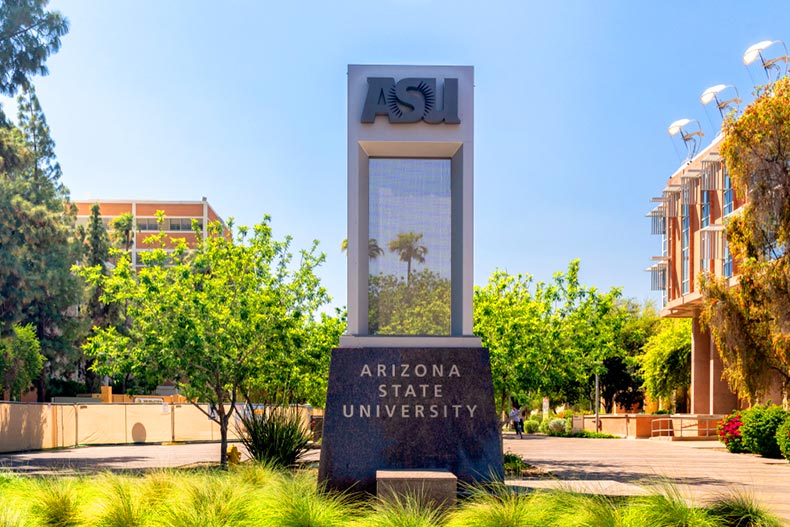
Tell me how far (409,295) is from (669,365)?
47886 mm

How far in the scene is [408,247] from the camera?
45.7 ft

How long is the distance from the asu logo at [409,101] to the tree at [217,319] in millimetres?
10919

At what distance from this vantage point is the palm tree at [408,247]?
546 inches

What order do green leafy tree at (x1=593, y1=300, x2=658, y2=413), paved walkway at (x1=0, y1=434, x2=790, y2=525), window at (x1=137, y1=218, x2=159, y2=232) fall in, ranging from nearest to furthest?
paved walkway at (x1=0, y1=434, x2=790, y2=525) < green leafy tree at (x1=593, y1=300, x2=658, y2=413) < window at (x1=137, y1=218, x2=159, y2=232)

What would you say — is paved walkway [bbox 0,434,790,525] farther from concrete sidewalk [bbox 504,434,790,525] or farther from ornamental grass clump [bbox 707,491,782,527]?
ornamental grass clump [bbox 707,491,782,527]

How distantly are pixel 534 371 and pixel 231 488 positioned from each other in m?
16.5

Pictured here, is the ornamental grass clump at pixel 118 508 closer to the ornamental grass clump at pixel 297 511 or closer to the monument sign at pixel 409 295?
the ornamental grass clump at pixel 297 511

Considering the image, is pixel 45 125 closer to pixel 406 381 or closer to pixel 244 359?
pixel 244 359

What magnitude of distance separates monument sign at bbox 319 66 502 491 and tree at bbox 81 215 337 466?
10.2 m

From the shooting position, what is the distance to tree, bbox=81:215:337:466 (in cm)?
2372

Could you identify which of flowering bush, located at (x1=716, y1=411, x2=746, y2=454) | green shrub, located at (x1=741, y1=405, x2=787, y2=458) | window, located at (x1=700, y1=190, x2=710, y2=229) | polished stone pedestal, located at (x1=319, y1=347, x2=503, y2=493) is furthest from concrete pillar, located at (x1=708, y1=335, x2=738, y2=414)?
polished stone pedestal, located at (x1=319, y1=347, x2=503, y2=493)

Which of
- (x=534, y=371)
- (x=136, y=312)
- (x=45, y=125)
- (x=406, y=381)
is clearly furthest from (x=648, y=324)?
(x=406, y=381)

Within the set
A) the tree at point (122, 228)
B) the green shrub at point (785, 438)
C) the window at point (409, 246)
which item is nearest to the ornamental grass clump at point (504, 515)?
the window at point (409, 246)

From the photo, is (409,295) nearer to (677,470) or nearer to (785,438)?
(677,470)
